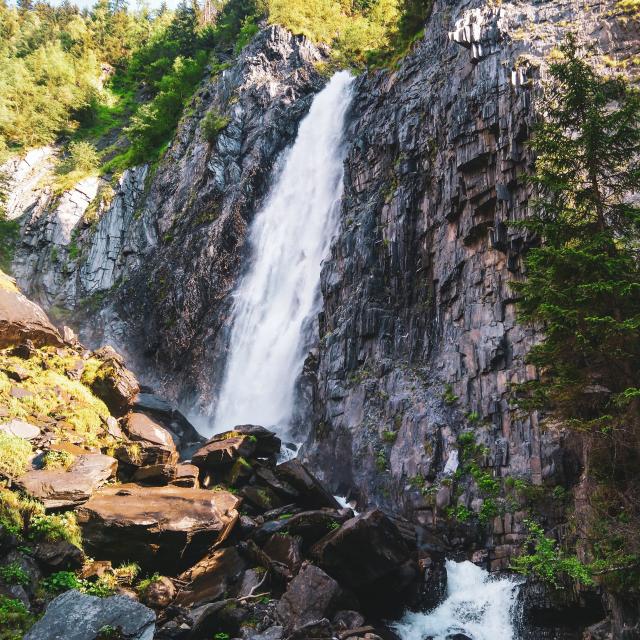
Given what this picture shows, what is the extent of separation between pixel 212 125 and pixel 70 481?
31.0 metres

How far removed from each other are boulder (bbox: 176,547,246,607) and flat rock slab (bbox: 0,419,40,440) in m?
5.02

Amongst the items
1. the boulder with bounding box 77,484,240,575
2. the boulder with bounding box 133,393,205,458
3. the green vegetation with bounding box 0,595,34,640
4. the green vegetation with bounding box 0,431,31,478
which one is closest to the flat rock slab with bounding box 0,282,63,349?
the boulder with bounding box 133,393,205,458

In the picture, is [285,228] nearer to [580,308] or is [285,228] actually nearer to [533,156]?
[533,156]

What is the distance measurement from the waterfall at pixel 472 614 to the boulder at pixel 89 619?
19.9ft

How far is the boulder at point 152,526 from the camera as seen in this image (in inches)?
407

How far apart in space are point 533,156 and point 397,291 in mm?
7058

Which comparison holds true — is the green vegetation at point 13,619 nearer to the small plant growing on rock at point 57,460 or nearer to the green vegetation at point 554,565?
the small plant growing on rock at point 57,460

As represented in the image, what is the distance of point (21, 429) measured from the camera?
11.8m

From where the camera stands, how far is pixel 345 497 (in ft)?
54.8

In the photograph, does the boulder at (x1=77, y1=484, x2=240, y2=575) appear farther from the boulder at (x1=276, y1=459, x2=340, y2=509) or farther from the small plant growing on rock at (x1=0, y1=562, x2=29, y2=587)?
the boulder at (x1=276, y1=459, x2=340, y2=509)

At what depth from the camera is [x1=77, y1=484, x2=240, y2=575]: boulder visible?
10344mm

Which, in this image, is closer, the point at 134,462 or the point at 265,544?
the point at 265,544

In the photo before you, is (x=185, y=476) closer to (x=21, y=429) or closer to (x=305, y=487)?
(x=305, y=487)

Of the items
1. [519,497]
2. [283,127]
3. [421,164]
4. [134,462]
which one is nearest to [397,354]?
[519,497]
